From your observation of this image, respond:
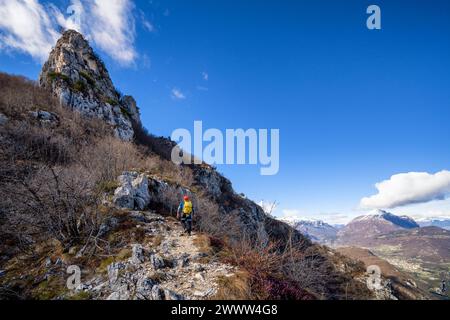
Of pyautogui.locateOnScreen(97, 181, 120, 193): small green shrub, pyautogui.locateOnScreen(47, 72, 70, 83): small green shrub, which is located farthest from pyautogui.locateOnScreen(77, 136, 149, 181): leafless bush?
pyautogui.locateOnScreen(47, 72, 70, 83): small green shrub

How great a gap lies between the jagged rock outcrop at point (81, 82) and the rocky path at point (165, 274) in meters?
28.3

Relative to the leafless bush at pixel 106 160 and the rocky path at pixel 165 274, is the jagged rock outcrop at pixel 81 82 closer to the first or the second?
the leafless bush at pixel 106 160

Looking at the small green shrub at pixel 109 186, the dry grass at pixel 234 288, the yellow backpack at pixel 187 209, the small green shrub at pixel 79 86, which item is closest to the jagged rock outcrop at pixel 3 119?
the small green shrub at pixel 79 86

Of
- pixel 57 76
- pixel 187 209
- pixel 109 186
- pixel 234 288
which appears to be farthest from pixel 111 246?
pixel 57 76

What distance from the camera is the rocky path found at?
639 centimetres

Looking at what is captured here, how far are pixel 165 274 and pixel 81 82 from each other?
3790 centimetres

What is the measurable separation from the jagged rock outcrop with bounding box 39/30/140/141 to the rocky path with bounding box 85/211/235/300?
28.3 meters

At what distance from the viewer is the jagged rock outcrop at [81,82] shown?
32.4m

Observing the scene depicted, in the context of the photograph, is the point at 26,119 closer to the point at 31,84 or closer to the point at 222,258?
the point at 31,84

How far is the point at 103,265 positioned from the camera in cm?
813

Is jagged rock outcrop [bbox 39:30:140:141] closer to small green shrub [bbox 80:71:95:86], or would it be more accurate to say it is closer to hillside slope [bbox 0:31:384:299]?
small green shrub [bbox 80:71:95:86]

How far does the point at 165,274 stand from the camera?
7410mm

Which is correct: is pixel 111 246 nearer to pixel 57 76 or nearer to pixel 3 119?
pixel 3 119
